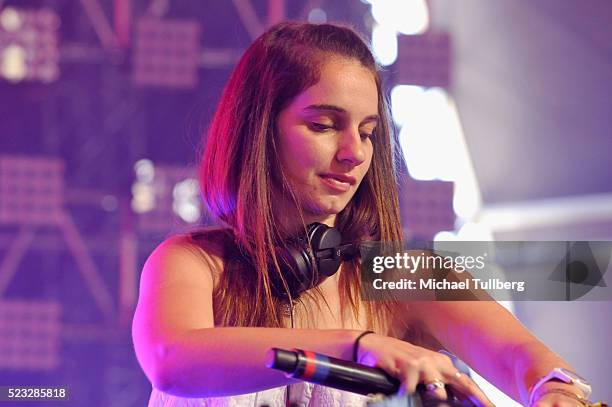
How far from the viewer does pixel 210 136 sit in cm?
127

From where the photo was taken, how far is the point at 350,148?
1.11 m

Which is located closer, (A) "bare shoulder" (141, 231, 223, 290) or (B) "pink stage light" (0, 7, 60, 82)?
(A) "bare shoulder" (141, 231, 223, 290)

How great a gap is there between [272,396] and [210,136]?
42 centimetres

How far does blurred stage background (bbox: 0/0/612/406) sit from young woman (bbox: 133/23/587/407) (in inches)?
60.7

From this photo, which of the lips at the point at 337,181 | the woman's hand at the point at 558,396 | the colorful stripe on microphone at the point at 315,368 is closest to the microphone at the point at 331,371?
the colorful stripe on microphone at the point at 315,368

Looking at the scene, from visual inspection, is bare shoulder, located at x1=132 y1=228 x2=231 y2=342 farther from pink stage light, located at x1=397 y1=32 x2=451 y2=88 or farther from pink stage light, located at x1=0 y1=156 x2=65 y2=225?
pink stage light, located at x1=397 y1=32 x2=451 y2=88

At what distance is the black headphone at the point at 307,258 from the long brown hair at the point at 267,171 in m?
0.02

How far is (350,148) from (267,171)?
0.14 meters

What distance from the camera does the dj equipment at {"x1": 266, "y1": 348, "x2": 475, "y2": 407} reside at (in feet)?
2.16

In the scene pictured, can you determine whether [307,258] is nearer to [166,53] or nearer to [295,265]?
[295,265]

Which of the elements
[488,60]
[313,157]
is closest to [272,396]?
[313,157]

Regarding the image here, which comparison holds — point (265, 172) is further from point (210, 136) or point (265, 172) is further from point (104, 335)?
point (104, 335)

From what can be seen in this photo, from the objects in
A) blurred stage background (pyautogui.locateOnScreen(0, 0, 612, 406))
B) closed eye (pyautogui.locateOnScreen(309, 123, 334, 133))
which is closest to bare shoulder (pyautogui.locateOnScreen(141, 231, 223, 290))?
closed eye (pyautogui.locateOnScreen(309, 123, 334, 133))

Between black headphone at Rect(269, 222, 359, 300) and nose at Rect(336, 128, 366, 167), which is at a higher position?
nose at Rect(336, 128, 366, 167)
